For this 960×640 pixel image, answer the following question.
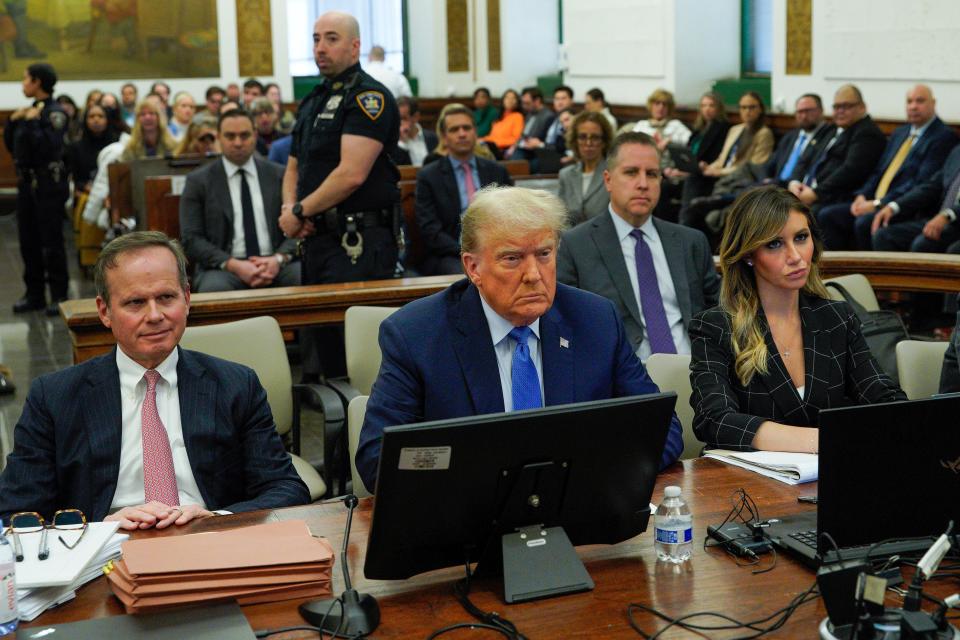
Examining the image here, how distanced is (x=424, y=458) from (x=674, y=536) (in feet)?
1.78

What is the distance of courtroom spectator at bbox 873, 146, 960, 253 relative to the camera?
6.83 meters

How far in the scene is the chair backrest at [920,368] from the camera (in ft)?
11.0

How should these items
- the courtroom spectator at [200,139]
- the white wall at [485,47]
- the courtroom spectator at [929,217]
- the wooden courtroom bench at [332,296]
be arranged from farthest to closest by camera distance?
the white wall at [485,47], the courtroom spectator at [200,139], the courtroom spectator at [929,217], the wooden courtroom bench at [332,296]

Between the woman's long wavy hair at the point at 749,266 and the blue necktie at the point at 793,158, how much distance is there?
5885 mm

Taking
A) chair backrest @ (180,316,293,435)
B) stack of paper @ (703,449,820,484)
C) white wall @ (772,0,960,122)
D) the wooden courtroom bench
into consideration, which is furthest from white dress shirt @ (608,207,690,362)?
white wall @ (772,0,960,122)

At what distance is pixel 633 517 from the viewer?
214 centimetres

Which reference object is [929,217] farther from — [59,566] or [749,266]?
[59,566]

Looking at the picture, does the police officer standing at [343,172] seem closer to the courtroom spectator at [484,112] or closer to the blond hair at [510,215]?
the blond hair at [510,215]

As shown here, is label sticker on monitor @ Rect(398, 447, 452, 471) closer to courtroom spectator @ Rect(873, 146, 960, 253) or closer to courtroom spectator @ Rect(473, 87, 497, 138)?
courtroom spectator @ Rect(873, 146, 960, 253)

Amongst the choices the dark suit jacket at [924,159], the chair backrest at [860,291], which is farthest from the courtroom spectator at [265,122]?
the chair backrest at [860,291]

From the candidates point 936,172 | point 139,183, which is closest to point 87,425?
point 139,183

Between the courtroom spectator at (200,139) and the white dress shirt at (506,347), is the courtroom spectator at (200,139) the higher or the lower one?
the higher one

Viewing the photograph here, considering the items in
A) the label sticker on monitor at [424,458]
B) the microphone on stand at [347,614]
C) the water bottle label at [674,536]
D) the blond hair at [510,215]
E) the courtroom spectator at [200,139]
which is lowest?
the microphone on stand at [347,614]

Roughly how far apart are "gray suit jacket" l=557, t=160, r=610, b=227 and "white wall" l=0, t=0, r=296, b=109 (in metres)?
10.4
